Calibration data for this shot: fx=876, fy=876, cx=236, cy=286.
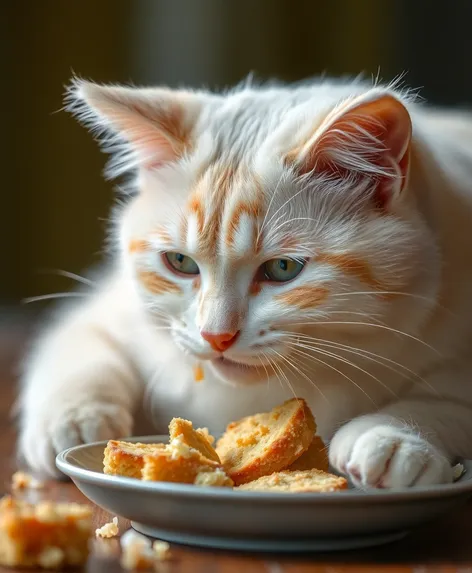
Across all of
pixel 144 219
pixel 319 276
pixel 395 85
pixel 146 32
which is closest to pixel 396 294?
pixel 319 276

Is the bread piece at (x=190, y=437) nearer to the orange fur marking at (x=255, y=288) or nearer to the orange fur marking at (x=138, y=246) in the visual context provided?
the orange fur marking at (x=255, y=288)

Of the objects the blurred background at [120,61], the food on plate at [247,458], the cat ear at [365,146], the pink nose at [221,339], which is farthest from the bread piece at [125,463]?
the blurred background at [120,61]

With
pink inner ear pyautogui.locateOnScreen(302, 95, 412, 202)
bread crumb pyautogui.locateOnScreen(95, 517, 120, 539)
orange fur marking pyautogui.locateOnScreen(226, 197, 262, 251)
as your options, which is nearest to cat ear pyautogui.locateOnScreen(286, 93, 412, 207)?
pink inner ear pyautogui.locateOnScreen(302, 95, 412, 202)

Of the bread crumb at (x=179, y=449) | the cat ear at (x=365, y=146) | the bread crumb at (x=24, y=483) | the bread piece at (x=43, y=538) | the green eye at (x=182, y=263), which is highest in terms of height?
the cat ear at (x=365, y=146)

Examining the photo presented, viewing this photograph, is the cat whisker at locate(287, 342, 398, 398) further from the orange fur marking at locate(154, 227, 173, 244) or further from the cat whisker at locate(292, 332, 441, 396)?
the orange fur marking at locate(154, 227, 173, 244)

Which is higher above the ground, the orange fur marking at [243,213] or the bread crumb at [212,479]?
the orange fur marking at [243,213]

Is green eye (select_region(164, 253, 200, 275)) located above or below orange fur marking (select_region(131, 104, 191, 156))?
below
